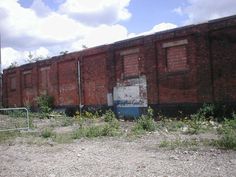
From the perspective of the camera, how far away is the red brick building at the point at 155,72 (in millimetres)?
17375

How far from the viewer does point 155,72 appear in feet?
66.9

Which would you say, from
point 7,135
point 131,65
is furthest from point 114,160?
point 131,65

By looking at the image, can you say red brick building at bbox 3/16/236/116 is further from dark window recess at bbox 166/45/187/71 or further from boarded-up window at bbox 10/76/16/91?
boarded-up window at bbox 10/76/16/91

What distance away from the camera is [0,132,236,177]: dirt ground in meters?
7.87

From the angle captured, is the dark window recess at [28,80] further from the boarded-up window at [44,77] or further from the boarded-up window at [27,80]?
the boarded-up window at [44,77]

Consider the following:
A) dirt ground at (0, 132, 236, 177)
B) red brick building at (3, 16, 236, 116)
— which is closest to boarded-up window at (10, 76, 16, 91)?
red brick building at (3, 16, 236, 116)

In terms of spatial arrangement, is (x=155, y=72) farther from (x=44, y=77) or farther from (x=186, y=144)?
(x=44, y=77)

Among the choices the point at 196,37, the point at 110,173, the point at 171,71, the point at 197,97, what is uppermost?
the point at 196,37

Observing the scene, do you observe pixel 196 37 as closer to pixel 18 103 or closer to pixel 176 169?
pixel 176 169

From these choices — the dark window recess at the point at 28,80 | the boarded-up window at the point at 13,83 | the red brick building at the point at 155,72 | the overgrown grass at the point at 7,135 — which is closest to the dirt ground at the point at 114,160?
Answer: the overgrown grass at the point at 7,135

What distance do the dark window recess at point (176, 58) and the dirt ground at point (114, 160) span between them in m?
7.58

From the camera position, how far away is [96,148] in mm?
11070

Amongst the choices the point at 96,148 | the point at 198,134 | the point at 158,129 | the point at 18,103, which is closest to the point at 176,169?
the point at 96,148

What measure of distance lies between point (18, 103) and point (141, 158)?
89.5 feet
